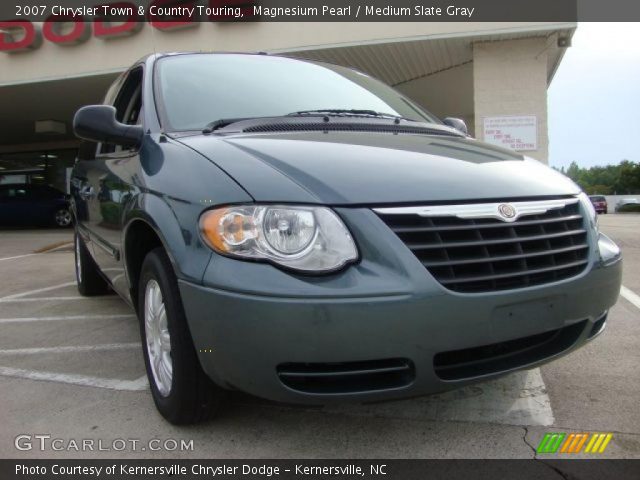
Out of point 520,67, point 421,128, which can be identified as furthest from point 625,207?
point 421,128

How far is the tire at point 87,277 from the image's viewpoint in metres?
4.54

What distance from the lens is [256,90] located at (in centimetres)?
276

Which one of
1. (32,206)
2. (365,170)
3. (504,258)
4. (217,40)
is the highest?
(217,40)

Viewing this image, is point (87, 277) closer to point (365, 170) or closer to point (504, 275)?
point (365, 170)

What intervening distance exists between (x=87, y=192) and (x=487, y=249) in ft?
9.31

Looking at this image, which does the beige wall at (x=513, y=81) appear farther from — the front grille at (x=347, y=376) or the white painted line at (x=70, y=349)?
the front grille at (x=347, y=376)

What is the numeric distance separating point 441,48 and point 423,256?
8.85 meters

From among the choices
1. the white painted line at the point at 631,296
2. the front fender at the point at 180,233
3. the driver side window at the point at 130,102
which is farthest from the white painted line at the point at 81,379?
the white painted line at the point at 631,296

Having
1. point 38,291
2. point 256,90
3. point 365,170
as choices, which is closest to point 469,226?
point 365,170

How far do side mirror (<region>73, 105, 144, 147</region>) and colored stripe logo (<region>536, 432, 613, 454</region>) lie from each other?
6.93ft

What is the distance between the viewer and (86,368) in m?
2.88

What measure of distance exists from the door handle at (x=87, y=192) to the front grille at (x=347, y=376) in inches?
88.7

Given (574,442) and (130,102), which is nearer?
(574,442)

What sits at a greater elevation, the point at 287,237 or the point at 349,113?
the point at 349,113
